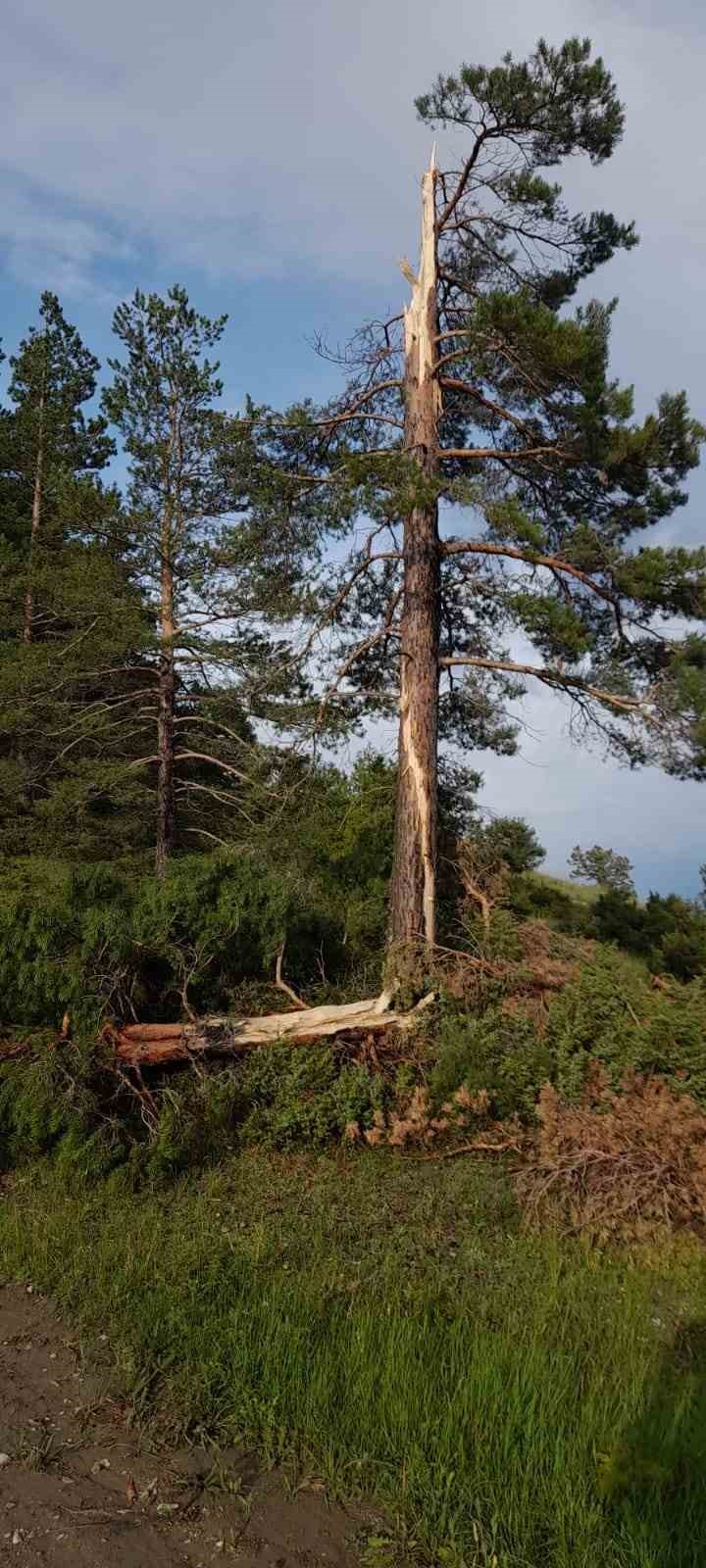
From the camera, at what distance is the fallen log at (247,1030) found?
9148 mm

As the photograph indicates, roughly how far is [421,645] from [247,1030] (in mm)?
4847

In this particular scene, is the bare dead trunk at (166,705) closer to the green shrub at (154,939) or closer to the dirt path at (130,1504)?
the green shrub at (154,939)

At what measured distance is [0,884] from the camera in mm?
15320

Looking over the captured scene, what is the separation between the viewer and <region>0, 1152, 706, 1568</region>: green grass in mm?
3902

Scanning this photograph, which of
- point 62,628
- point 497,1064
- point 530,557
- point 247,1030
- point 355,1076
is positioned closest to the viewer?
point 497,1064

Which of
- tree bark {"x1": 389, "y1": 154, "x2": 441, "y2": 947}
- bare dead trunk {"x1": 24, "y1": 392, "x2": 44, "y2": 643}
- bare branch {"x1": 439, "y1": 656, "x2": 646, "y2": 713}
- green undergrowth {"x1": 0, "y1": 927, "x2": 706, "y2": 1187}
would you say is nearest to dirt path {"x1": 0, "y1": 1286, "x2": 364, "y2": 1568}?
green undergrowth {"x1": 0, "y1": 927, "x2": 706, "y2": 1187}

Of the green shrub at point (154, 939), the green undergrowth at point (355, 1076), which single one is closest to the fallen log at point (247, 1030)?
the green undergrowth at point (355, 1076)

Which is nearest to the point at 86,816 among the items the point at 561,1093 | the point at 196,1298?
the point at 561,1093

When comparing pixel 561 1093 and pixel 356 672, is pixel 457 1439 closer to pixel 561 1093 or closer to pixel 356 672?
pixel 561 1093

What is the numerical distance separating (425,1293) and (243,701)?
41.2 ft

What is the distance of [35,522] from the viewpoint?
75.2 feet

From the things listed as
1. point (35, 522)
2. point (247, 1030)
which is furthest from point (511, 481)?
point (35, 522)

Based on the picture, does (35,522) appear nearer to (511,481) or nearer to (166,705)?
(166,705)

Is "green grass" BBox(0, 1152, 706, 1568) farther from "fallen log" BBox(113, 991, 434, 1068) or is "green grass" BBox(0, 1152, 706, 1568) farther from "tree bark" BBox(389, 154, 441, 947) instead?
"tree bark" BBox(389, 154, 441, 947)
